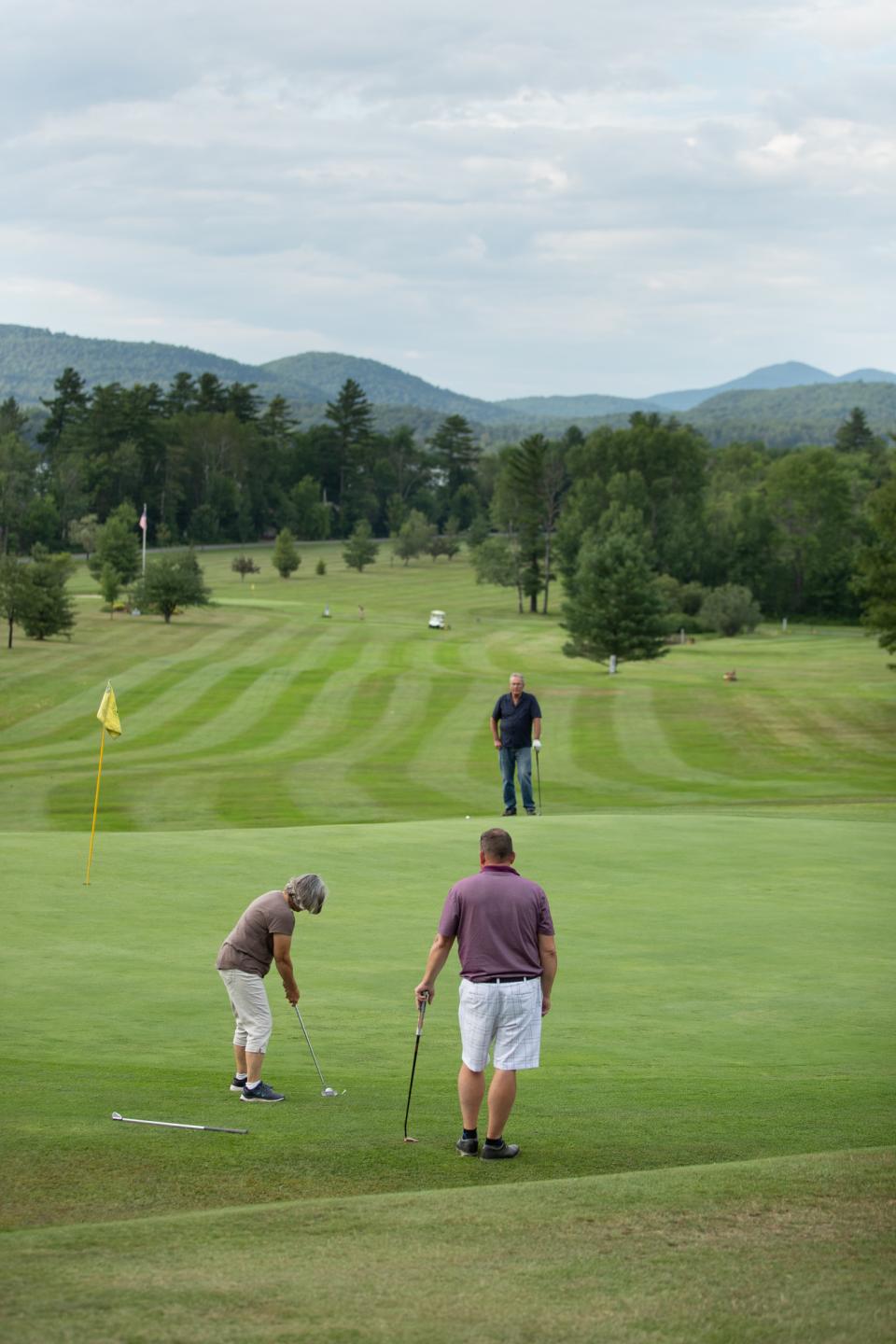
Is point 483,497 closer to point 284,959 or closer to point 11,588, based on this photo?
point 11,588

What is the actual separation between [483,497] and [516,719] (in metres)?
172

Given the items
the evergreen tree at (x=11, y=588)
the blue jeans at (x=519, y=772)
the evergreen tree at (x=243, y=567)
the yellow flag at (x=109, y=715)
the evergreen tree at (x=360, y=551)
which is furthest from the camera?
the evergreen tree at (x=360, y=551)

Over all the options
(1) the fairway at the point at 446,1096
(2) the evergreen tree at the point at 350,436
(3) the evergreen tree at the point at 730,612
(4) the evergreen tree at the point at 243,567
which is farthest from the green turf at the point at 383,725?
(2) the evergreen tree at the point at 350,436

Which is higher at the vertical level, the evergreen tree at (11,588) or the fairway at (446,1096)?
the evergreen tree at (11,588)

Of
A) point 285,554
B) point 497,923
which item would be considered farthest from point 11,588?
point 497,923

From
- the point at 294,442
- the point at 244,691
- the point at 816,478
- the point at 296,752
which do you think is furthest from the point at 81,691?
the point at 294,442

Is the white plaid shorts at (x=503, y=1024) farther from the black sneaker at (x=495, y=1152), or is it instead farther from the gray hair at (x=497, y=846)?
the gray hair at (x=497, y=846)

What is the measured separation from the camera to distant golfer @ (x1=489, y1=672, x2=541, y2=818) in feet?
73.7

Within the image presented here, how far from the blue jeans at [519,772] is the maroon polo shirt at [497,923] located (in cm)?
1434

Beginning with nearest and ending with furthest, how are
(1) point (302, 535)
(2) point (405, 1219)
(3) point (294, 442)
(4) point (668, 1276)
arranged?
(4) point (668, 1276) → (2) point (405, 1219) → (1) point (302, 535) → (3) point (294, 442)

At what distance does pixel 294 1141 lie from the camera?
8523mm

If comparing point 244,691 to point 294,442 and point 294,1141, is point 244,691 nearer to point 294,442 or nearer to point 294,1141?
point 294,1141

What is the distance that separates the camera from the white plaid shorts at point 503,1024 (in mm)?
8477

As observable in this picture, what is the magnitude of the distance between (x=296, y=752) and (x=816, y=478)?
99.6 meters
